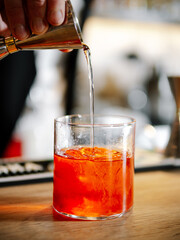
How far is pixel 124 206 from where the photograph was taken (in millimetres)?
799

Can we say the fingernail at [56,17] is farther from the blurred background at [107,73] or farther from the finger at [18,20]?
the blurred background at [107,73]

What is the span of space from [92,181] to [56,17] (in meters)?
0.39

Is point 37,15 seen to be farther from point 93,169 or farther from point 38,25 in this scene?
point 93,169

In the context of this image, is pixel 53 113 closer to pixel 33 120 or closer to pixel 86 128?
pixel 33 120

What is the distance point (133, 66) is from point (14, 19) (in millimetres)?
2494

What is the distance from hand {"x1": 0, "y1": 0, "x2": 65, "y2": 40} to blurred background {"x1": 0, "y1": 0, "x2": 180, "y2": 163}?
1.31 metres

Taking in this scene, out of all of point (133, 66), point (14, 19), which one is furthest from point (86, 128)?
point (133, 66)

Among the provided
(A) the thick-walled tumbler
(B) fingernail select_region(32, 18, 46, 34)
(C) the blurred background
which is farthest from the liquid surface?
(C) the blurred background

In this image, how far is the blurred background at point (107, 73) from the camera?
96.1 inches

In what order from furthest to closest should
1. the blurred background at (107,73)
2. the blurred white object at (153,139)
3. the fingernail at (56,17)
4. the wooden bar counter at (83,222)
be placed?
the blurred background at (107,73) → the blurred white object at (153,139) → the fingernail at (56,17) → the wooden bar counter at (83,222)

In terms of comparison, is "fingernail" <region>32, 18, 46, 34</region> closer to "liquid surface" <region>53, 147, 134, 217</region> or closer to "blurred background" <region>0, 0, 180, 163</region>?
"liquid surface" <region>53, 147, 134, 217</region>

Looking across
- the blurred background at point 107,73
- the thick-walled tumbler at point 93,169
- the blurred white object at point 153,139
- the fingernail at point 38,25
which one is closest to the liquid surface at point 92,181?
the thick-walled tumbler at point 93,169

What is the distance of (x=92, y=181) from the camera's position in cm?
76

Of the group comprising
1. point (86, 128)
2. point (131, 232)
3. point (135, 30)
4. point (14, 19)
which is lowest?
point (131, 232)
